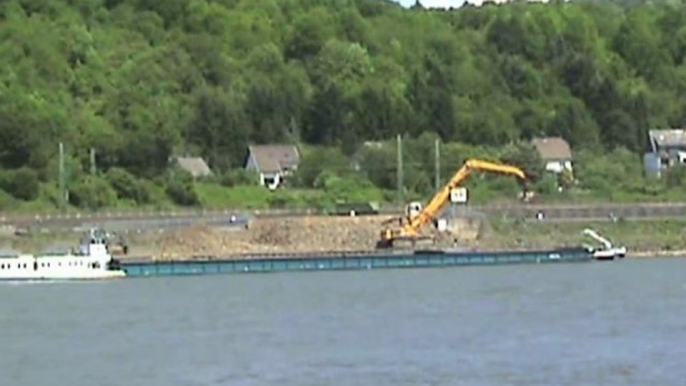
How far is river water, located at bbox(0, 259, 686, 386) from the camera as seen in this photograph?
35.6 metres

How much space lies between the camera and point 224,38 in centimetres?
11912

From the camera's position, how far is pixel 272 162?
10200cm

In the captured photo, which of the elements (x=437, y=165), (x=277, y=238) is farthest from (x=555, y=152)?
(x=277, y=238)

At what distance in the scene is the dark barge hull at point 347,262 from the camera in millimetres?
71688

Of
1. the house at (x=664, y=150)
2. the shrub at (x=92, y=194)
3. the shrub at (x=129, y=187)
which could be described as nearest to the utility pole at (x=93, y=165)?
the shrub at (x=129, y=187)

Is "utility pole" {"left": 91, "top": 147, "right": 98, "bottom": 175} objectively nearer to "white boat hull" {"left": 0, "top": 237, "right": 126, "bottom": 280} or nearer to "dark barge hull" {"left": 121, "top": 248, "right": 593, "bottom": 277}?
"dark barge hull" {"left": 121, "top": 248, "right": 593, "bottom": 277}

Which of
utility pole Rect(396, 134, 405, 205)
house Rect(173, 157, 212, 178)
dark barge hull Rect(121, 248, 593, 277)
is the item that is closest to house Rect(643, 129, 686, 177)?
utility pole Rect(396, 134, 405, 205)

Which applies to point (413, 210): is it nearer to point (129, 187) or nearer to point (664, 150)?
point (129, 187)

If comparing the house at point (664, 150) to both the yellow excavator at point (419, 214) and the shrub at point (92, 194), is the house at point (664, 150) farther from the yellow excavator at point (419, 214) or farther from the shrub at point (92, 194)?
the shrub at point (92, 194)

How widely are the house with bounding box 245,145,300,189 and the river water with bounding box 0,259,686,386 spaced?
36665 mm

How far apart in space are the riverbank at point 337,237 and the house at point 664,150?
20.5 metres

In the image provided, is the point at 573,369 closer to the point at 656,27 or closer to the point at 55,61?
the point at 55,61

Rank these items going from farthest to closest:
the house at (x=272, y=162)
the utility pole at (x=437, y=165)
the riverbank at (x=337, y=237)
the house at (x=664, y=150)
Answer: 1. the house at (x=664, y=150)
2. the house at (x=272, y=162)
3. the utility pole at (x=437, y=165)
4. the riverbank at (x=337, y=237)

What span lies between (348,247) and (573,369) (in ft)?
145
